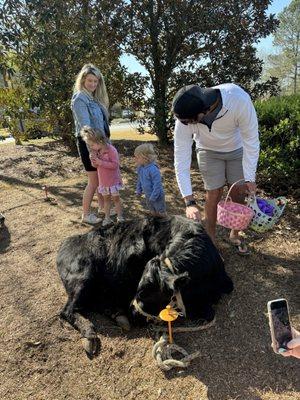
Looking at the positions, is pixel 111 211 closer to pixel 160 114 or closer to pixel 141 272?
pixel 141 272

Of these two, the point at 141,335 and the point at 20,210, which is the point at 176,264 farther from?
the point at 20,210

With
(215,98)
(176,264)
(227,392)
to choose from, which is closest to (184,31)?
(215,98)

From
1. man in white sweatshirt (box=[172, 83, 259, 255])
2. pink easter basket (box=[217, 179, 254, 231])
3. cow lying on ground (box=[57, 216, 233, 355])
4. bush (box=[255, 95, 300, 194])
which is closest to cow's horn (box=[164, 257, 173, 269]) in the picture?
cow lying on ground (box=[57, 216, 233, 355])

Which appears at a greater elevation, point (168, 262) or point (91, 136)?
point (91, 136)

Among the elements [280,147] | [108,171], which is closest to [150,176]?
→ [108,171]

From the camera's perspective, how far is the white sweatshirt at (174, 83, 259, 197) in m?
2.95

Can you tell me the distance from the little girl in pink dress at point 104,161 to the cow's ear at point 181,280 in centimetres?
178

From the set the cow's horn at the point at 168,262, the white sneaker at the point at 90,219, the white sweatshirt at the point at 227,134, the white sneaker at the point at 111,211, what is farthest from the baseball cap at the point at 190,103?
the white sneaker at the point at 111,211

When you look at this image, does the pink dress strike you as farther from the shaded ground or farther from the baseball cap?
the baseball cap

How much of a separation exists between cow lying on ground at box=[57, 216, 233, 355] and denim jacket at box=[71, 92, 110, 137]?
57.8 inches

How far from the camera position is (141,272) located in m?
3.00

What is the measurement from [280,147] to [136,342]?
3.35 metres

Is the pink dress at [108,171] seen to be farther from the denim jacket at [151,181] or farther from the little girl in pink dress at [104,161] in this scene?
the denim jacket at [151,181]

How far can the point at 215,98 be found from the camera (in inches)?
110
